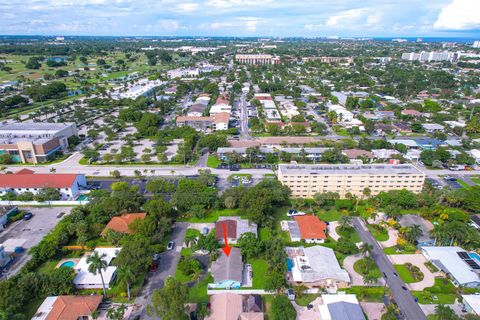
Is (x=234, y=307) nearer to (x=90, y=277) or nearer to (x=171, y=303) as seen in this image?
(x=171, y=303)

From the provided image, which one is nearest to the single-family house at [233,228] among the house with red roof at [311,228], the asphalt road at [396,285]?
the house with red roof at [311,228]

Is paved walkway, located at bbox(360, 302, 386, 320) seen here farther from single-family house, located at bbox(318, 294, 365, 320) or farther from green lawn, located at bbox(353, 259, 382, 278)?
green lawn, located at bbox(353, 259, 382, 278)

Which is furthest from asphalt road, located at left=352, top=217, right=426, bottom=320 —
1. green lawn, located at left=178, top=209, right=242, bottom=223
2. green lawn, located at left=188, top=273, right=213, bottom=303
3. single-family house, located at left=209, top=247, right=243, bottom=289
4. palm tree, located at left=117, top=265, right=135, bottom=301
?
palm tree, located at left=117, top=265, right=135, bottom=301

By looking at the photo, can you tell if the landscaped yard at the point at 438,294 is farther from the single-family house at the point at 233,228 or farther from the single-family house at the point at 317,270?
the single-family house at the point at 233,228

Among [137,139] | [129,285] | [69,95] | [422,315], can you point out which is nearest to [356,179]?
[422,315]

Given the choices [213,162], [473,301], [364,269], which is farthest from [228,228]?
[473,301]

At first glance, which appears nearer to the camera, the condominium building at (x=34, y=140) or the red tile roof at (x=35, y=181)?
the red tile roof at (x=35, y=181)
